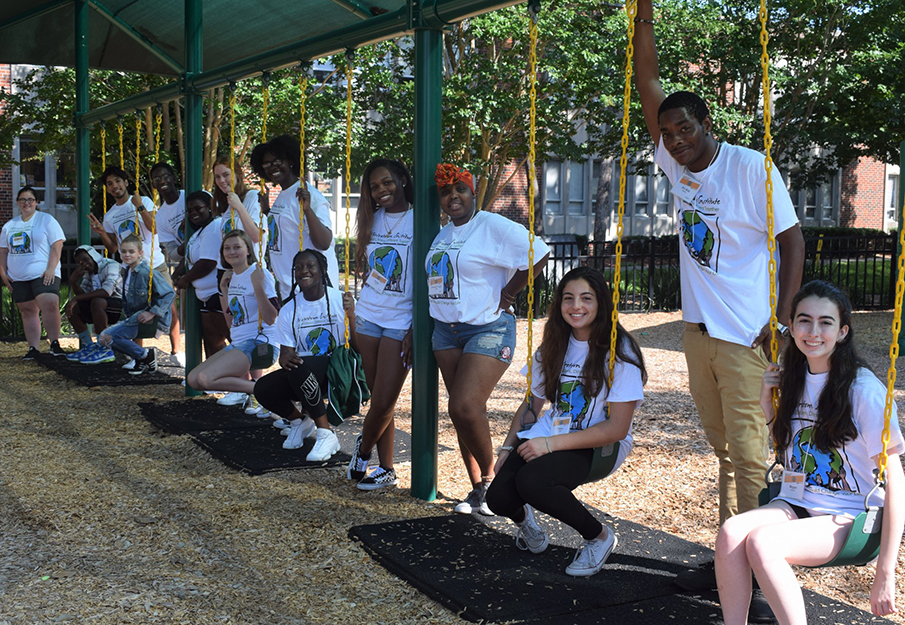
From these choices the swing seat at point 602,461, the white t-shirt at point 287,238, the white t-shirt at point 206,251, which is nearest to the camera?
the swing seat at point 602,461

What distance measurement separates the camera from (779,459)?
316 cm

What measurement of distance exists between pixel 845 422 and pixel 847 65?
58.7 feet

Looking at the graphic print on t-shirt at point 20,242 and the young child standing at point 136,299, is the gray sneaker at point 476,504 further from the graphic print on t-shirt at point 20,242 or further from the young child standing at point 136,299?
the graphic print on t-shirt at point 20,242

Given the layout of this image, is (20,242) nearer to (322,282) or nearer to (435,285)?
(322,282)

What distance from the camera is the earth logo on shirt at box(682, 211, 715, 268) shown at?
3.53 meters

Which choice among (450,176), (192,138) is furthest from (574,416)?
(192,138)

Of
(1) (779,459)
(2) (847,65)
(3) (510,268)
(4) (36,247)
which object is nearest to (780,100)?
(2) (847,65)

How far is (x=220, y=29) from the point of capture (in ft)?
30.7

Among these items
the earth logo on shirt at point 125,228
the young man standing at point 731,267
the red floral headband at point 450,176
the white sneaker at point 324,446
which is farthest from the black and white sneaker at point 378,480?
the earth logo on shirt at point 125,228

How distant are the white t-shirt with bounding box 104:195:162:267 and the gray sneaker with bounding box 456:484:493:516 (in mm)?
5597

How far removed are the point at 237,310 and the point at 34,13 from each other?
633 cm

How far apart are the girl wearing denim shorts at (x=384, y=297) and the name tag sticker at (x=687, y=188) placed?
73.2 inches

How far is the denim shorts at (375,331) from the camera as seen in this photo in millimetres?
5117

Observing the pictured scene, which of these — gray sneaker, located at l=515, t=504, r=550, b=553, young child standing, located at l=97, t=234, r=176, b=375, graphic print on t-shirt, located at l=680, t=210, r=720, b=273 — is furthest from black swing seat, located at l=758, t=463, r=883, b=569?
young child standing, located at l=97, t=234, r=176, b=375
